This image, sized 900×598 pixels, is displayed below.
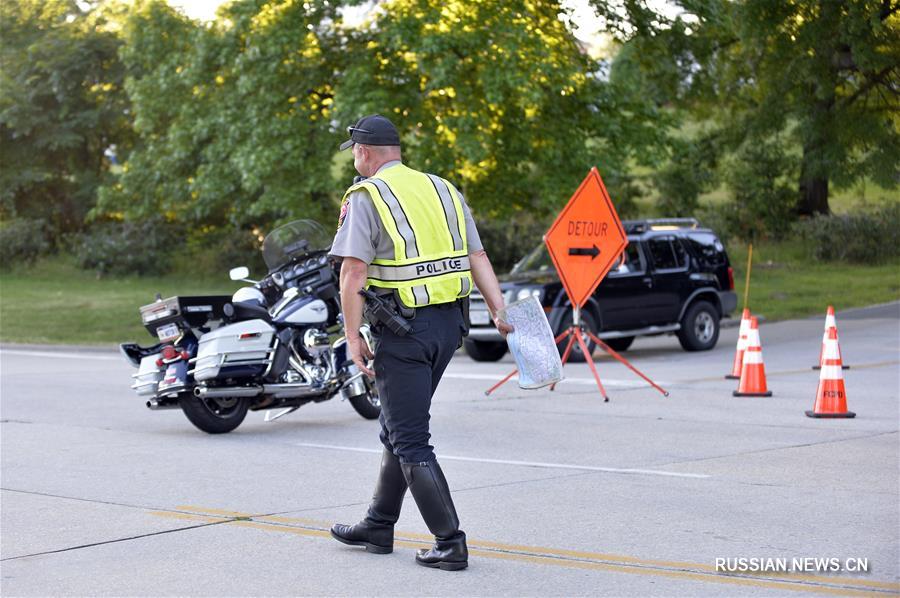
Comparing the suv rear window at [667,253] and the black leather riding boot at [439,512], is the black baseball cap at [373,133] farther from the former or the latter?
the suv rear window at [667,253]

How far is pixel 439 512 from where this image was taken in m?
5.99

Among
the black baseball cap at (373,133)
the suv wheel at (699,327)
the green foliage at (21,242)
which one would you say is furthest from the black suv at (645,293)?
the green foliage at (21,242)

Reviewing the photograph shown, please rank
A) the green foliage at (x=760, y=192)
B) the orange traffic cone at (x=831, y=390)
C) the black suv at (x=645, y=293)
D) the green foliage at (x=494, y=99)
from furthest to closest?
the green foliage at (x=760, y=192) → the green foliage at (x=494, y=99) → the black suv at (x=645, y=293) → the orange traffic cone at (x=831, y=390)

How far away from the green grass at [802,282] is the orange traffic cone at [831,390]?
1439 centimetres

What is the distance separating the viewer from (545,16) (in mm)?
25672

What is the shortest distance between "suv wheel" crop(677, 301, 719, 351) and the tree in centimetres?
600

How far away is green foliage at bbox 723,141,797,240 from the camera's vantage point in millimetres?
42375

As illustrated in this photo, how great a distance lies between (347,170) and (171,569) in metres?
23.8

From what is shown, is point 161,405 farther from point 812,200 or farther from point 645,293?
point 812,200

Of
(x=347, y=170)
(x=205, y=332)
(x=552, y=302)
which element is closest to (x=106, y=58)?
(x=347, y=170)

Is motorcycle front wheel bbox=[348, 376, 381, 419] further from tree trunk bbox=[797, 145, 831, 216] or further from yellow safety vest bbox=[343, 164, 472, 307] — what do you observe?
tree trunk bbox=[797, 145, 831, 216]

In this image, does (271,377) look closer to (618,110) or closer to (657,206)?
(618,110)

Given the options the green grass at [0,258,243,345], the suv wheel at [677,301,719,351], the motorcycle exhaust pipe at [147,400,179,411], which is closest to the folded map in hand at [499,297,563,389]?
the motorcycle exhaust pipe at [147,400,179,411]

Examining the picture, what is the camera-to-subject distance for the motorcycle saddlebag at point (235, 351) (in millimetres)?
10922
